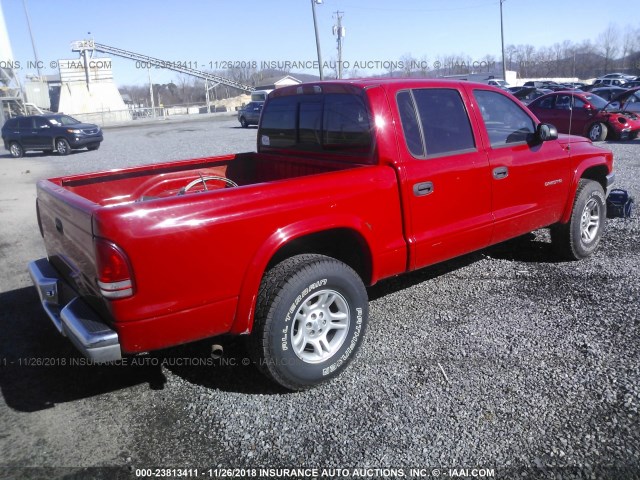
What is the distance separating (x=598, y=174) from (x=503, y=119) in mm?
1663

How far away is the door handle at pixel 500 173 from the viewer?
13.9 ft

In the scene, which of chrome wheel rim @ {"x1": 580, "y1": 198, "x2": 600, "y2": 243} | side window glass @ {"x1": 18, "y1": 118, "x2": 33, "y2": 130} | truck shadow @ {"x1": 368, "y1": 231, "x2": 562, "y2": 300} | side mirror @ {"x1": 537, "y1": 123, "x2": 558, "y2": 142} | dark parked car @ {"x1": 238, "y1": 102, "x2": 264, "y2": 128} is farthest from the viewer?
dark parked car @ {"x1": 238, "y1": 102, "x2": 264, "y2": 128}

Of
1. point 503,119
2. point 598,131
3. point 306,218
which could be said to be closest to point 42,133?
point 598,131

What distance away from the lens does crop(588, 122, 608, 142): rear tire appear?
1474 centimetres

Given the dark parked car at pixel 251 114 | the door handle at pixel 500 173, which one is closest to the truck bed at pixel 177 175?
the door handle at pixel 500 173

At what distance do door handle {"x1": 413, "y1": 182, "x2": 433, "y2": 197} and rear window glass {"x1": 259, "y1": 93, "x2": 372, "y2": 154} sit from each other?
431 millimetres

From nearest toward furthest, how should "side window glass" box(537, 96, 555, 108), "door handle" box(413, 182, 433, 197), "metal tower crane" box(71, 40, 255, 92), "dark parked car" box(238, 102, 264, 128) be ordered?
"door handle" box(413, 182, 433, 197)
"side window glass" box(537, 96, 555, 108)
"dark parked car" box(238, 102, 264, 128)
"metal tower crane" box(71, 40, 255, 92)

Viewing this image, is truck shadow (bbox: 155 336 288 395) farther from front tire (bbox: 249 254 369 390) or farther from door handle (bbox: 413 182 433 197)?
door handle (bbox: 413 182 433 197)

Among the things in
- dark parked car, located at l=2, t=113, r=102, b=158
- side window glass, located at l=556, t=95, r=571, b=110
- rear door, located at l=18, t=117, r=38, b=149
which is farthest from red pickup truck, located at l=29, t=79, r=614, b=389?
rear door, located at l=18, t=117, r=38, b=149

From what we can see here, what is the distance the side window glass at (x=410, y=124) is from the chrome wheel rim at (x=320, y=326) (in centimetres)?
125

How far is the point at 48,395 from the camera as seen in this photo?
10.9 feet

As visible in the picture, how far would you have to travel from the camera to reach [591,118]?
14.7 metres

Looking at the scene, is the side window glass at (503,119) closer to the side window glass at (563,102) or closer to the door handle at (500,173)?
the door handle at (500,173)

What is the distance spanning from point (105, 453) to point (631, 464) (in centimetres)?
268
